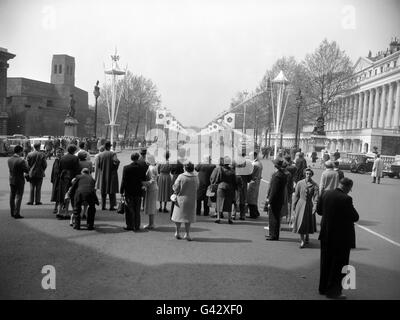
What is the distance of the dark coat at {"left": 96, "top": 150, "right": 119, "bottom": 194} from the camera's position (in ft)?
36.4

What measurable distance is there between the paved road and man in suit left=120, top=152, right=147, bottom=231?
13.3 inches

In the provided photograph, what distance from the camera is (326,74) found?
47.2 metres

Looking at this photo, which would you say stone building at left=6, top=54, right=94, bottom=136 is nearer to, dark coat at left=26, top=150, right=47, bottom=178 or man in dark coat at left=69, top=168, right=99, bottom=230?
dark coat at left=26, top=150, right=47, bottom=178

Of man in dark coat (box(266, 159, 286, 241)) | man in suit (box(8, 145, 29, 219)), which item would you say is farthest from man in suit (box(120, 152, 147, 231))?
man in dark coat (box(266, 159, 286, 241))

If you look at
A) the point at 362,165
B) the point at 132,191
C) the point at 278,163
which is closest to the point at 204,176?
the point at 132,191

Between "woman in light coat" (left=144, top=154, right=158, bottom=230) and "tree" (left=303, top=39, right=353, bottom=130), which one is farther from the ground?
"tree" (left=303, top=39, right=353, bottom=130)

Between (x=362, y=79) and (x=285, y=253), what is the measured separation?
2759 inches

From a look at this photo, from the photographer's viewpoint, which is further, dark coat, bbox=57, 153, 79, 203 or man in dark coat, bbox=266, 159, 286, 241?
dark coat, bbox=57, 153, 79, 203

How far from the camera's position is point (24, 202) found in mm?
12141

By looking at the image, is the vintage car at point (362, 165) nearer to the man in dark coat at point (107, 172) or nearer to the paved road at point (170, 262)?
the paved road at point (170, 262)

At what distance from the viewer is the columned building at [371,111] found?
45.1 metres

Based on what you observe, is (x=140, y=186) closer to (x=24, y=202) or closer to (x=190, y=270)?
(x=190, y=270)

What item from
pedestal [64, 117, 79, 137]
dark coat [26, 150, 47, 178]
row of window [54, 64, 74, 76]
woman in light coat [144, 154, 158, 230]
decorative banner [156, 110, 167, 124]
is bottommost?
woman in light coat [144, 154, 158, 230]

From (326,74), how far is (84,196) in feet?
145
